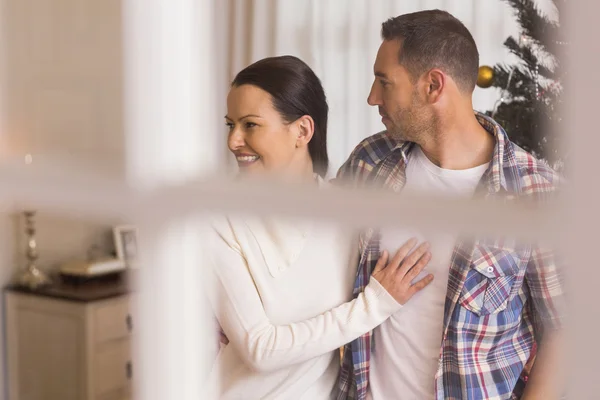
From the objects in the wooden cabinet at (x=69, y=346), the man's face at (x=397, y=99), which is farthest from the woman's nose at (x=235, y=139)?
the wooden cabinet at (x=69, y=346)

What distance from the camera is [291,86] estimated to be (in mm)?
650

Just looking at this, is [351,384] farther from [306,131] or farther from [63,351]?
[63,351]

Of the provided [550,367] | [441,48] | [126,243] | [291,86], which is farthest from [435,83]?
[126,243]

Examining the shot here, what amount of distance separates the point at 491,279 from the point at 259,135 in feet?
0.74

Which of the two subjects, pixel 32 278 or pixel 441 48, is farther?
pixel 32 278

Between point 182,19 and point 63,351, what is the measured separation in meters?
0.43

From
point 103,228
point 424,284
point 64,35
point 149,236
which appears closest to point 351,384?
point 424,284

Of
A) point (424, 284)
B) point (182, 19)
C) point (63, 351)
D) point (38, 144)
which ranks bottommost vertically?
point (63, 351)

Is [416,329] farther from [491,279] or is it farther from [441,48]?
[441,48]

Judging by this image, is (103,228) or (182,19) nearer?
(182,19)

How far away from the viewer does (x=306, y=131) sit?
25.6 inches

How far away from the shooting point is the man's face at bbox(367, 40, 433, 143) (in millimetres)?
591

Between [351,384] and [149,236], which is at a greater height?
[149,236]

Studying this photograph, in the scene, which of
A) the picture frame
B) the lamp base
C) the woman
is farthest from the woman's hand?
the lamp base
